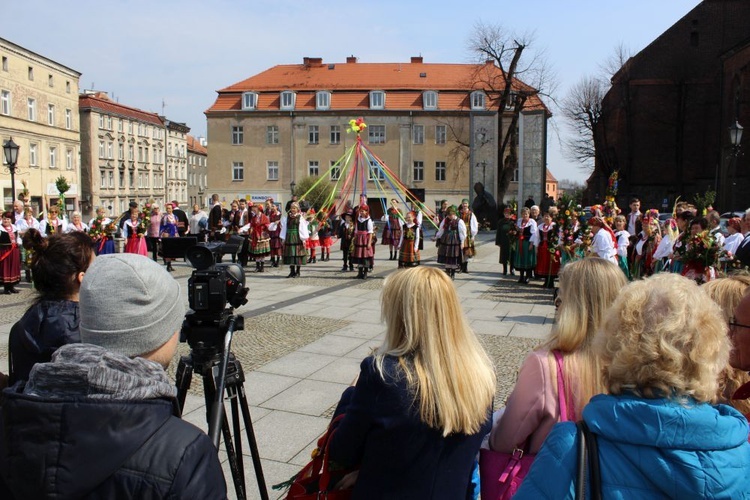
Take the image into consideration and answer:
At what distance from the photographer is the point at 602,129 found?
52.0m

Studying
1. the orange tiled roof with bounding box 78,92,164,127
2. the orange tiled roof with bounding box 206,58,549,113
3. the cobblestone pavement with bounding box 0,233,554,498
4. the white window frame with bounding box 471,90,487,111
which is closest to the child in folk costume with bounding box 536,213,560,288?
the cobblestone pavement with bounding box 0,233,554,498

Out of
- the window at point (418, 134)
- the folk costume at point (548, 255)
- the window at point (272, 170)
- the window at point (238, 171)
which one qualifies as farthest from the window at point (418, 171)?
the folk costume at point (548, 255)

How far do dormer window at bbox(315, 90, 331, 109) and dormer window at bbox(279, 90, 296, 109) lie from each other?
2102 mm

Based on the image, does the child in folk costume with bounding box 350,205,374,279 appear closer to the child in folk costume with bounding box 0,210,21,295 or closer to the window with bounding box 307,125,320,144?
the child in folk costume with bounding box 0,210,21,295

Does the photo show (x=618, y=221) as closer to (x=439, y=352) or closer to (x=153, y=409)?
(x=439, y=352)

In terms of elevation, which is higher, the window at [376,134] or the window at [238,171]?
the window at [376,134]

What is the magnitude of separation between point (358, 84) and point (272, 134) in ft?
28.0

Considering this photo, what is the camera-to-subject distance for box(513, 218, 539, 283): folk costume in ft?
48.4

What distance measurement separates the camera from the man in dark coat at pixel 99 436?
147cm

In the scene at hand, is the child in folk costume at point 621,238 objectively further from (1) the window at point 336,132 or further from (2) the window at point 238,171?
(2) the window at point 238,171

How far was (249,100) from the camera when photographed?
53.6 metres

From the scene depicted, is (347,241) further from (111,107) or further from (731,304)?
(111,107)

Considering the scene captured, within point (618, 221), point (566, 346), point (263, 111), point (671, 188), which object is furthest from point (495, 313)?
point (263, 111)

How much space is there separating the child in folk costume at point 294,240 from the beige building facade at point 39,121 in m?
31.0
